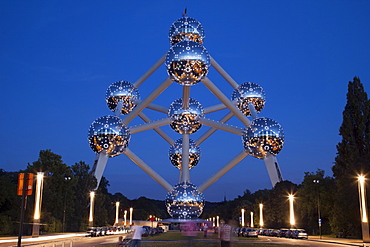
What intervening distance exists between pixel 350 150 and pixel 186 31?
59.0 ft

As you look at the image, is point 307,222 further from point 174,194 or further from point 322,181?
point 174,194

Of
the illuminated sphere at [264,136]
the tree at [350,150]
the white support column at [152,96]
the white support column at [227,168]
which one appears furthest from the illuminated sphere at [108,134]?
the tree at [350,150]

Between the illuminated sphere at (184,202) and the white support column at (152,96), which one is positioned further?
the white support column at (152,96)

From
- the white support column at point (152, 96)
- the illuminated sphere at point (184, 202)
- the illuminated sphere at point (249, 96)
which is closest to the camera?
the illuminated sphere at point (184, 202)

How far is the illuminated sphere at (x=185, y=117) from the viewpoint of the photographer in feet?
121

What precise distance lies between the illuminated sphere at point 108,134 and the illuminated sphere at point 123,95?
17.7 ft

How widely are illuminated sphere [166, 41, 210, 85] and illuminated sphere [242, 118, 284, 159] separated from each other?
19.9 feet

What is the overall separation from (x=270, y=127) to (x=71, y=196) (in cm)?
2949

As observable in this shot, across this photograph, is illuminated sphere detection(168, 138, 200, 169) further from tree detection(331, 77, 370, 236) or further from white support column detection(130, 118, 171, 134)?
tree detection(331, 77, 370, 236)

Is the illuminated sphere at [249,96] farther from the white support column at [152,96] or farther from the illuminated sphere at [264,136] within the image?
the white support column at [152,96]

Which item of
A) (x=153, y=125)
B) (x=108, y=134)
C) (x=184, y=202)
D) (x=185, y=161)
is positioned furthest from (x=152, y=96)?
(x=184, y=202)

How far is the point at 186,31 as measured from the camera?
38156mm

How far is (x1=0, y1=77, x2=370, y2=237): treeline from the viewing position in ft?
128

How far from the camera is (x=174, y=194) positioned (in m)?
35.1
